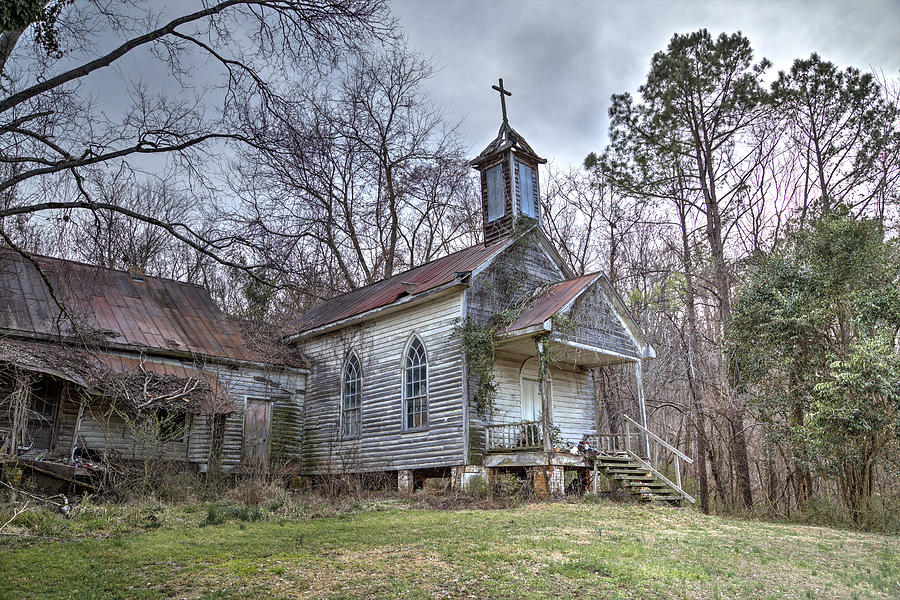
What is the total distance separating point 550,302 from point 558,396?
363 cm

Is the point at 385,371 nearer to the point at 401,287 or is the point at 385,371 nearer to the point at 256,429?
the point at 401,287

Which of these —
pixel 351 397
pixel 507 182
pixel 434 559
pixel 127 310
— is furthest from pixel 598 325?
pixel 127 310

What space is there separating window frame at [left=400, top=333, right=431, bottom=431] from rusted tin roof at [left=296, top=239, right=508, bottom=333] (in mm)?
1268

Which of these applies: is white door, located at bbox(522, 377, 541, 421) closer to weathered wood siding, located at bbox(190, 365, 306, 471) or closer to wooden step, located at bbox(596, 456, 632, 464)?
wooden step, located at bbox(596, 456, 632, 464)

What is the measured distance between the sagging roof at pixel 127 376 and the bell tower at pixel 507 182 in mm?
8797

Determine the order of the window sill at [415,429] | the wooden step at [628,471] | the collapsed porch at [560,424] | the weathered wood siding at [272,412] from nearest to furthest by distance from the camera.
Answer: the collapsed porch at [560,424], the wooden step at [628,471], the window sill at [415,429], the weathered wood siding at [272,412]

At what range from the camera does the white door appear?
17.2m

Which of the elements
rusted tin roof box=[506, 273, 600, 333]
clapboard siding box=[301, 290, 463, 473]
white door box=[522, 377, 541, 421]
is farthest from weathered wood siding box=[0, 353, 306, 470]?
rusted tin roof box=[506, 273, 600, 333]

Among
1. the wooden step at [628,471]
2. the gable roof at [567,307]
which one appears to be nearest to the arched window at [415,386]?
the gable roof at [567,307]

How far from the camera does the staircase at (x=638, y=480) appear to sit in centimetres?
1510

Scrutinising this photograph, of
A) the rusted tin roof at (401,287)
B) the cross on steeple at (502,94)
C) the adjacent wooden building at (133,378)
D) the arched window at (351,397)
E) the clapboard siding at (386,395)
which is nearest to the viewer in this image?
the adjacent wooden building at (133,378)

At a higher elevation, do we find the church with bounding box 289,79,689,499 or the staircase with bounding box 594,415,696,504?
the church with bounding box 289,79,689,499

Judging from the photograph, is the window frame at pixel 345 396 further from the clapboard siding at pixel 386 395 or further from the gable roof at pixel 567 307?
the gable roof at pixel 567 307

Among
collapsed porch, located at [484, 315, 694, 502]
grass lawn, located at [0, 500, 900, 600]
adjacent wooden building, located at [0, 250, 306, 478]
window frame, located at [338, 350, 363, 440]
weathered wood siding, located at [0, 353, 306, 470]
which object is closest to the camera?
grass lawn, located at [0, 500, 900, 600]
